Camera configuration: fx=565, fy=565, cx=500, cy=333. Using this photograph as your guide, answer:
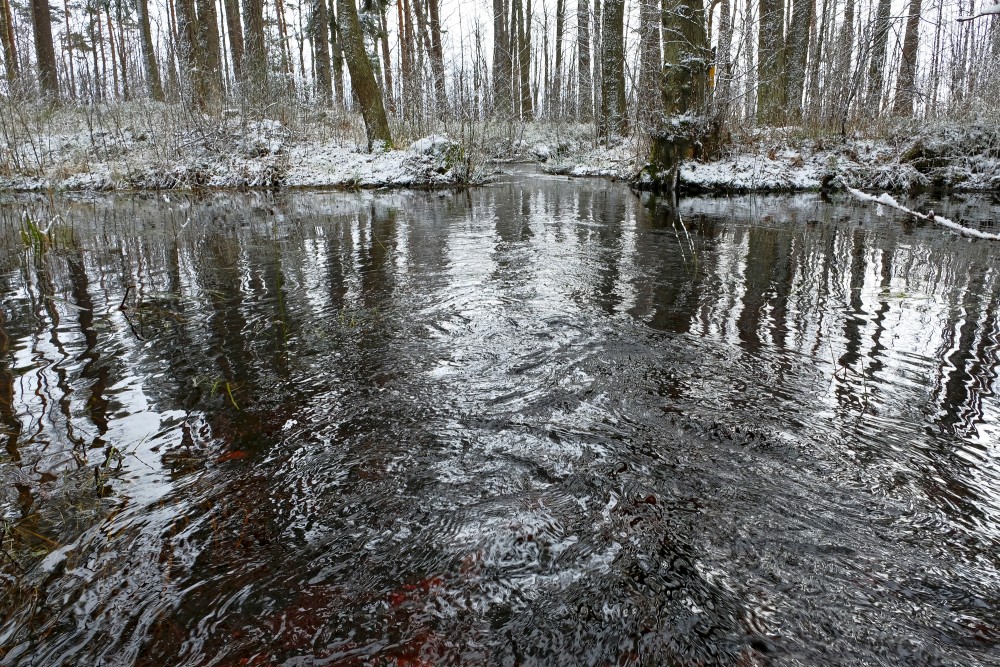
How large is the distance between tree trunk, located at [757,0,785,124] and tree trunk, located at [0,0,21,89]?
17.7 m

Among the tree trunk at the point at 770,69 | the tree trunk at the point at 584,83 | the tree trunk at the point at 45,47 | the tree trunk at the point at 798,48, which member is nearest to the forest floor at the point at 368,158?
the tree trunk at the point at 45,47

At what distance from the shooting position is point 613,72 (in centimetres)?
1673

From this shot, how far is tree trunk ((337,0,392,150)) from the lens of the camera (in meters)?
12.8

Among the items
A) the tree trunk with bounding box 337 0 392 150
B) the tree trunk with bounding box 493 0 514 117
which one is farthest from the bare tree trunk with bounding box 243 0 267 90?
the tree trunk with bounding box 493 0 514 117

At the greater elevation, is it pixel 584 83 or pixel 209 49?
pixel 584 83

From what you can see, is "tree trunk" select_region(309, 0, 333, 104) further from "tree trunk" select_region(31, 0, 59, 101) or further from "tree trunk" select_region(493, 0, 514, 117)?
"tree trunk" select_region(31, 0, 59, 101)

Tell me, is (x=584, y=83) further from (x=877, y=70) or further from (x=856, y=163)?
(x=856, y=163)

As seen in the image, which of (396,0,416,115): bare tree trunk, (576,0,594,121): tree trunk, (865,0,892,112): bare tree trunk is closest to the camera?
(865,0,892,112): bare tree trunk

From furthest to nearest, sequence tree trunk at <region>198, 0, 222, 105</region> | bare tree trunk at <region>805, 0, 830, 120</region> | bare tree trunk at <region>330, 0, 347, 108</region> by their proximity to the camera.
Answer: bare tree trunk at <region>330, 0, 347, 108</region> < tree trunk at <region>198, 0, 222, 105</region> < bare tree trunk at <region>805, 0, 830, 120</region>

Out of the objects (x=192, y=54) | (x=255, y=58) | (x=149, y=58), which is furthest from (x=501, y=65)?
(x=149, y=58)

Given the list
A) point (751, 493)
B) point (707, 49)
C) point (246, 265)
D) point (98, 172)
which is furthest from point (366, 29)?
point (751, 493)

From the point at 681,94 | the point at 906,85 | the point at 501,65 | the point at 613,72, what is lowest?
the point at 681,94

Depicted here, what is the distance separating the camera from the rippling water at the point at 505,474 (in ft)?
4.62

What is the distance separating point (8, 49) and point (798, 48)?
75.4 feet
